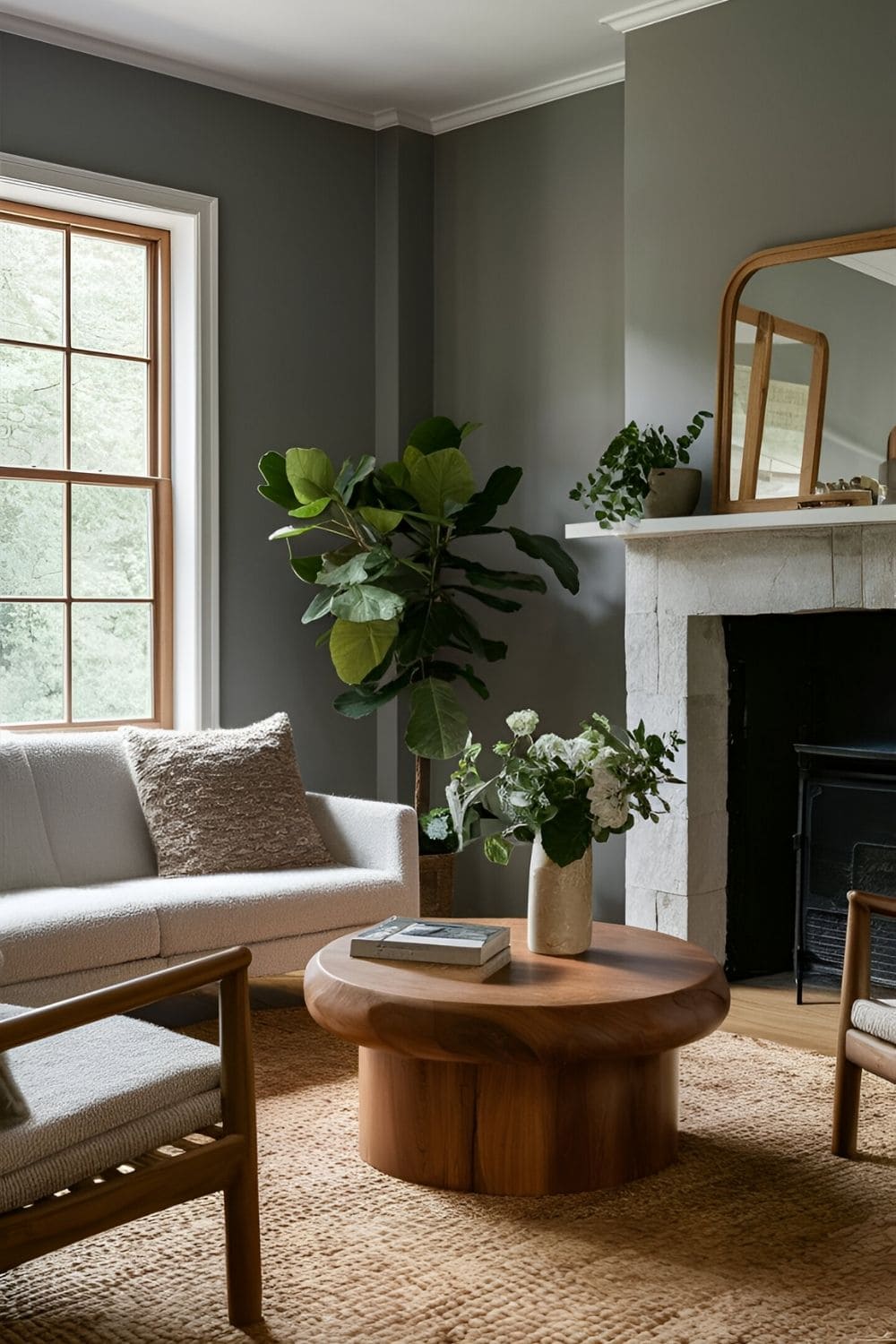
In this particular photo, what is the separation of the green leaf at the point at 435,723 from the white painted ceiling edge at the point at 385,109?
86.5 inches

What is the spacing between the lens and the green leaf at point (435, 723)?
459 cm

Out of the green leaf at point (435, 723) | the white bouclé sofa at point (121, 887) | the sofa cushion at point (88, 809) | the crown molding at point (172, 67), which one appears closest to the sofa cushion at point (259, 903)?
the white bouclé sofa at point (121, 887)

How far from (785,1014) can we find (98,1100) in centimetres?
255

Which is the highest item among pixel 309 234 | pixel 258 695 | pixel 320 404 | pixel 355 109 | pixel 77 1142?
pixel 355 109

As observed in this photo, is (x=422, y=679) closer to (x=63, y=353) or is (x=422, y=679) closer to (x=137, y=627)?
(x=137, y=627)

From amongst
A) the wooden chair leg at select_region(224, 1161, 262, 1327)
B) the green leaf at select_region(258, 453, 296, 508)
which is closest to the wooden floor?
the wooden chair leg at select_region(224, 1161, 262, 1327)

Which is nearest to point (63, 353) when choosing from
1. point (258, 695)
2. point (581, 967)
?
point (258, 695)

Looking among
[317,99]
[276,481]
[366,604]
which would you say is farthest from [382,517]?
[317,99]

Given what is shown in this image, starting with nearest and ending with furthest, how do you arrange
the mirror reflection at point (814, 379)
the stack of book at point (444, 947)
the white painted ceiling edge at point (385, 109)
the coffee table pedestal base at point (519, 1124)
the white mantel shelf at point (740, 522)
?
the coffee table pedestal base at point (519, 1124), the stack of book at point (444, 947), the white mantel shelf at point (740, 522), the mirror reflection at point (814, 379), the white painted ceiling edge at point (385, 109)

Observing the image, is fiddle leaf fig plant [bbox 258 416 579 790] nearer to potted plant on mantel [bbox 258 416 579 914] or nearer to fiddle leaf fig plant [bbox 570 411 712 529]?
potted plant on mantel [bbox 258 416 579 914]

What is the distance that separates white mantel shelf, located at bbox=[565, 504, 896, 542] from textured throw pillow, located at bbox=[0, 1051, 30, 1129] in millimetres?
2737

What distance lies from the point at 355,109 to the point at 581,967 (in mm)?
3666

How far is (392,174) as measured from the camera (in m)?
5.40

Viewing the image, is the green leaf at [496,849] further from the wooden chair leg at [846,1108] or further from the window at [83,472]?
the window at [83,472]
